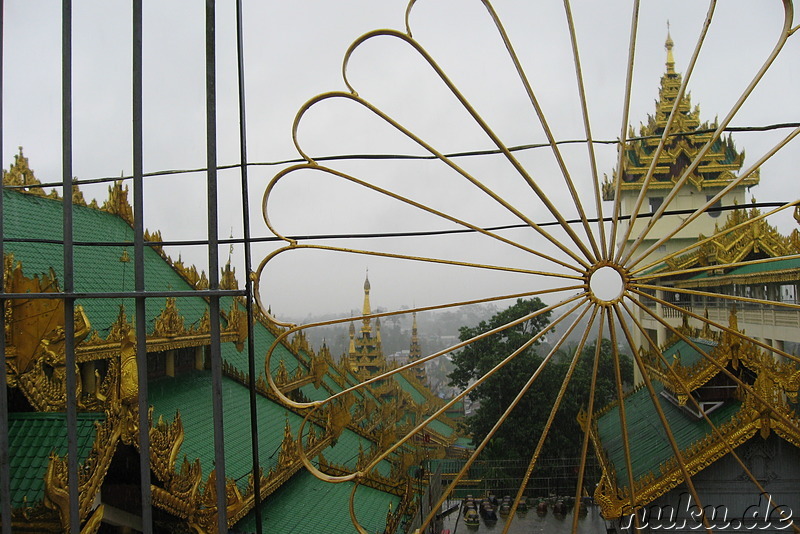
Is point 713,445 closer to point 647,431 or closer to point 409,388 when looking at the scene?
point 647,431

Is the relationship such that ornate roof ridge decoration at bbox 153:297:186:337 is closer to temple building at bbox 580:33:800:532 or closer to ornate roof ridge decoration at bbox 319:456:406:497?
ornate roof ridge decoration at bbox 319:456:406:497

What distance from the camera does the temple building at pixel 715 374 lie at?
2.97 m

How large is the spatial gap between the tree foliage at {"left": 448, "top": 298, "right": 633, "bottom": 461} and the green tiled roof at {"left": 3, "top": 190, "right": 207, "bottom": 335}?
2.23m

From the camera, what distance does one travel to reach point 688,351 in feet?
10.9

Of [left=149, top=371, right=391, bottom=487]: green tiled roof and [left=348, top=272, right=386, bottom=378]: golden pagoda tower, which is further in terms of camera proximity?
[left=348, top=272, right=386, bottom=378]: golden pagoda tower

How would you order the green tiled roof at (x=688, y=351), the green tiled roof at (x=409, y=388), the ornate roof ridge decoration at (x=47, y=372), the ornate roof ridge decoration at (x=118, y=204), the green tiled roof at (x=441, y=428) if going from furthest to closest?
the green tiled roof at (x=409, y=388)
the ornate roof ridge decoration at (x=118, y=204)
the green tiled roof at (x=441, y=428)
the ornate roof ridge decoration at (x=47, y=372)
the green tiled roof at (x=688, y=351)

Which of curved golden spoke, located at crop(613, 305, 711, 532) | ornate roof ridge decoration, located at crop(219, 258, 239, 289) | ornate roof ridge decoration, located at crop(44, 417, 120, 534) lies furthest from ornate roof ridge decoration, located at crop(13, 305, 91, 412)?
curved golden spoke, located at crop(613, 305, 711, 532)

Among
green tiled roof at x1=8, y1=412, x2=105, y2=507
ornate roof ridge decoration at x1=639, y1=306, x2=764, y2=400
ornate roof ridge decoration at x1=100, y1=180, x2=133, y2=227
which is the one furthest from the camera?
ornate roof ridge decoration at x1=100, y1=180, x2=133, y2=227

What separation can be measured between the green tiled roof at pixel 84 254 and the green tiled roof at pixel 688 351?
3240mm

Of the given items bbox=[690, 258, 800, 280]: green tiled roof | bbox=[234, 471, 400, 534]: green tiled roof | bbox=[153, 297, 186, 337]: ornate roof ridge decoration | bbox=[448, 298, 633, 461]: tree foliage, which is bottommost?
bbox=[234, 471, 400, 534]: green tiled roof

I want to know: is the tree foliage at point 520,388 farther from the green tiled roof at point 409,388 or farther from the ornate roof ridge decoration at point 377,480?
the green tiled roof at point 409,388

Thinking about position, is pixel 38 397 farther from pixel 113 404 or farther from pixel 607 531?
pixel 607 531

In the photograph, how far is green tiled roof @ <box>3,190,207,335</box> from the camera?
13.1 ft

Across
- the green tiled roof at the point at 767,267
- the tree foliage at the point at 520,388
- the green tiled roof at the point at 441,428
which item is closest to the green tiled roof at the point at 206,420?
the green tiled roof at the point at 441,428
